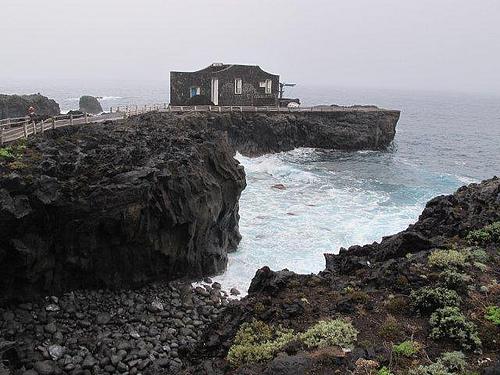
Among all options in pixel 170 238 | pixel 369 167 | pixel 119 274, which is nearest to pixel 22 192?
pixel 119 274

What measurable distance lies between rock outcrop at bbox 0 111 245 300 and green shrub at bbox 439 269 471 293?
14.1 m

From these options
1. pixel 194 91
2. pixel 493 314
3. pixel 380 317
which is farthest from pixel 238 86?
pixel 493 314

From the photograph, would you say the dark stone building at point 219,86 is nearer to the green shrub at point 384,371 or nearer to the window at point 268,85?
the window at point 268,85

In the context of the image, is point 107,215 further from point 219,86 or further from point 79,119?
point 219,86

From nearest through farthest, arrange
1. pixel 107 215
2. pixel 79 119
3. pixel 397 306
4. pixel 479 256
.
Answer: pixel 397 306
pixel 479 256
pixel 107 215
pixel 79 119

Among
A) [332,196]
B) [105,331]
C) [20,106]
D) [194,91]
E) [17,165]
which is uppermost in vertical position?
[194,91]

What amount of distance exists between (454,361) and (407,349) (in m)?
1.13

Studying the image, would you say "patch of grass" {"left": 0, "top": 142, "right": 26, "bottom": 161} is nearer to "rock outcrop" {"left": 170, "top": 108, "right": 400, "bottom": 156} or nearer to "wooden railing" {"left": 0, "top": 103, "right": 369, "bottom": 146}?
"wooden railing" {"left": 0, "top": 103, "right": 369, "bottom": 146}

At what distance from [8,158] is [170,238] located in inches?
351

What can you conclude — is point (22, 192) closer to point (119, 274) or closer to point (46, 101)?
point (119, 274)

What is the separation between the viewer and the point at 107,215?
22484mm

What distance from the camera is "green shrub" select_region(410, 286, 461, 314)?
1425 centimetres

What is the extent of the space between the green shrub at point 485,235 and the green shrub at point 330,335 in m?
9.06

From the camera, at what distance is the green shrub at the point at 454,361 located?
37.0ft
